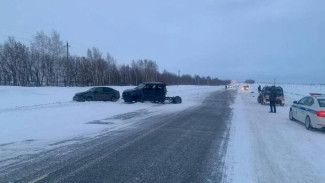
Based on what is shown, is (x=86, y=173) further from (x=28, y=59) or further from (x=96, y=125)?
(x=28, y=59)

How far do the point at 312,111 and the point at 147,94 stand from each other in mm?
17841

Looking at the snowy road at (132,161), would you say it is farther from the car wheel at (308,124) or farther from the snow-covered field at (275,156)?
the car wheel at (308,124)

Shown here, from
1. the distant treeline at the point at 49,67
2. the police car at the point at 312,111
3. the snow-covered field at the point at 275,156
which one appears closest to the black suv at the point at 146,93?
the police car at the point at 312,111

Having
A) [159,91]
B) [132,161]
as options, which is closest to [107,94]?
[159,91]

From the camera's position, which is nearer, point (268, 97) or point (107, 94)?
point (268, 97)

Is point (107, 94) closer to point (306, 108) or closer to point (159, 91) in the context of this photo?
point (159, 91)

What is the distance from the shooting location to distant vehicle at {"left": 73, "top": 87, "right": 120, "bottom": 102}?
98.9 ft

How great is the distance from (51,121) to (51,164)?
860 cm

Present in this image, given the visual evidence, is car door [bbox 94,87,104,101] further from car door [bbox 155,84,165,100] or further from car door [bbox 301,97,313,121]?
car door [bbox 301,97,313,121]

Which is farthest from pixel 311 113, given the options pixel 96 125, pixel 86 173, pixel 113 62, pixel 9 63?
pixel 113 62

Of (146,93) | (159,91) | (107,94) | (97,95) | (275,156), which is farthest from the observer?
(107,94)

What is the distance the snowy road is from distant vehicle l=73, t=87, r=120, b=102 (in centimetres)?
1884

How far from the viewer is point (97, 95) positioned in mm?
30875

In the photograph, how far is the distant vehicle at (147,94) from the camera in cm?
2977
